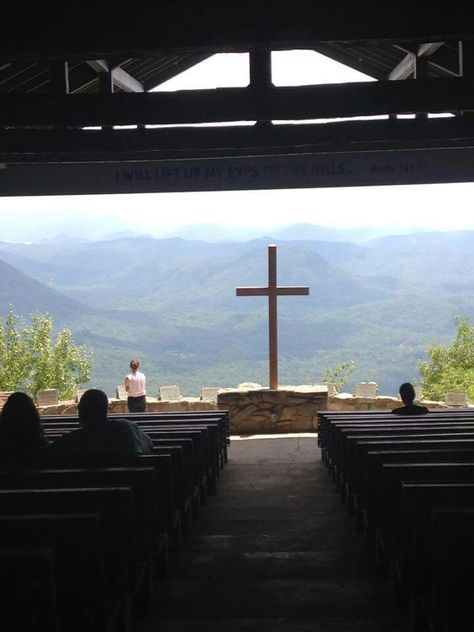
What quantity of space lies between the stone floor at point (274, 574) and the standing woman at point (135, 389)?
13.4ft

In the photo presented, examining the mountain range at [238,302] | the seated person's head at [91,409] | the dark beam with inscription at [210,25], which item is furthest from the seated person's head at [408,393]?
the mountain range at [238,302]

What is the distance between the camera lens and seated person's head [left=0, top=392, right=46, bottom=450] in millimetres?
4004

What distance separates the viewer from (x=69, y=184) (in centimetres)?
908

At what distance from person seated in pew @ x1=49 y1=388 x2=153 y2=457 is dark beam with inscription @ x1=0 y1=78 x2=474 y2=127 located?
3.08 m

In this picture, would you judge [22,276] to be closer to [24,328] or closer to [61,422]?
[24,328]

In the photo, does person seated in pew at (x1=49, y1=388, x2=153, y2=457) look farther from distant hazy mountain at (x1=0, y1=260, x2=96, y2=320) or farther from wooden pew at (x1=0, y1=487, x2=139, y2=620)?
distant hazy mountain at (x1=0, y1=260, x2=96, y2=320)

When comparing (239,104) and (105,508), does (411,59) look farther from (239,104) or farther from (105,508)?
(105,508)

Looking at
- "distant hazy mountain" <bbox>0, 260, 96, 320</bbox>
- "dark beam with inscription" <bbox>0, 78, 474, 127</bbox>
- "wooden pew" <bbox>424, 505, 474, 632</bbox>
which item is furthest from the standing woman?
"distant hazy mountain" <bbox>0, 260, 96, 320</bbox>

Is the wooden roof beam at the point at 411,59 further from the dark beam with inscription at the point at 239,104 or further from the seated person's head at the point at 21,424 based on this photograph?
the seated person's head at the point at 21,424

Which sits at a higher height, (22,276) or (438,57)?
(22,276)

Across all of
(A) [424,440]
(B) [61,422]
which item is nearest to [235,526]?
(A) [424,440]

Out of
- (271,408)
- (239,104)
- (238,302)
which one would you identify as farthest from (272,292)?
(238,302)

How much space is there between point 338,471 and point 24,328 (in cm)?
1575

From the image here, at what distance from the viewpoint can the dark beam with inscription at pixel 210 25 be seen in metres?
4.68
